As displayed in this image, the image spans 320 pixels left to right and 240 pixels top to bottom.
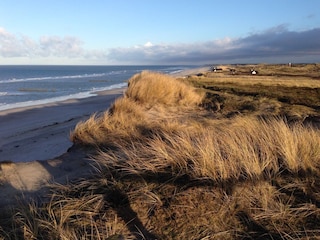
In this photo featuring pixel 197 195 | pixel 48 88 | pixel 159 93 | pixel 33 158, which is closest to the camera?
pixel 197 195

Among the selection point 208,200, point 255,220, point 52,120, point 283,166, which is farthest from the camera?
point 52,120

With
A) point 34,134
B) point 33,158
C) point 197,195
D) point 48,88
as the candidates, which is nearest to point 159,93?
point 34,134

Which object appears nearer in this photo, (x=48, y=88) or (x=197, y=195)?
(x=197, y=195)

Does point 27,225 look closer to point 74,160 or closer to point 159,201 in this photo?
point 159,201

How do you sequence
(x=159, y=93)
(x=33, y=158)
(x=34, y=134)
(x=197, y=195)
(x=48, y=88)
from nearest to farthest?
(x=197, y=195) → (x=33, y=158) → (x=34, y=134) → (x=159, y=93) → (x=48, y=88)

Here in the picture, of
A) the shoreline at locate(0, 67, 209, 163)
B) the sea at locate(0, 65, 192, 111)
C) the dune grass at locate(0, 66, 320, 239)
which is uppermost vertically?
the dune grass at locate(0, 66, 320, 239)

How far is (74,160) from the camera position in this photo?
268 inches

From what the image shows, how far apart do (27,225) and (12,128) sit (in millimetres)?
11546

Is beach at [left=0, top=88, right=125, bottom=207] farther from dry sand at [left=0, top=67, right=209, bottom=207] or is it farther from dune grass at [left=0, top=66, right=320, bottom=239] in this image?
dune grass at [left=0, top=66, right=320, bottom=239]

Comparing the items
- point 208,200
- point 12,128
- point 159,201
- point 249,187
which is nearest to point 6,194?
point 159,201

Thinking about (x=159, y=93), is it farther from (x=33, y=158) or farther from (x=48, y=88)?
(x=48, y=88)

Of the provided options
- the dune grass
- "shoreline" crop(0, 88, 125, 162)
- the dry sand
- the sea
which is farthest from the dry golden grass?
the sea

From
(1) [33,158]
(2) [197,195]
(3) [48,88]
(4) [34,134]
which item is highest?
(2) [197,195]

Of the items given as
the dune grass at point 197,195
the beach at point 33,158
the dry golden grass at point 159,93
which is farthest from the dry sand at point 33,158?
the dry golden grass at point 159,93
